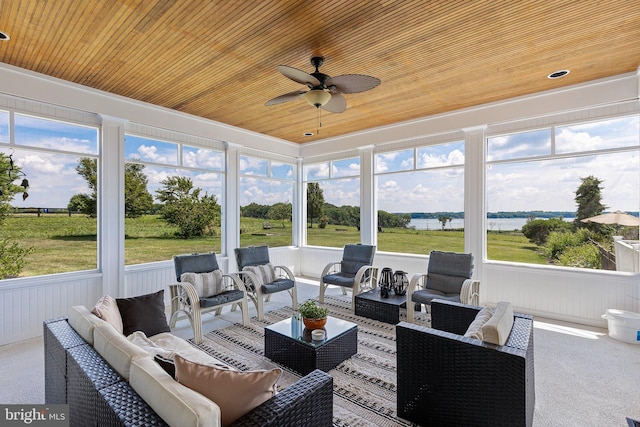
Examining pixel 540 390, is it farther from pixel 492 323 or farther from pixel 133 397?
pixel 133 397

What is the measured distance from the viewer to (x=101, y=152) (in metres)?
4.16

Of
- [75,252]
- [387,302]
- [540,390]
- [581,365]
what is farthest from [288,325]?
[75,252]

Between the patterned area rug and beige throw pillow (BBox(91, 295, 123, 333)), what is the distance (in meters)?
1.16

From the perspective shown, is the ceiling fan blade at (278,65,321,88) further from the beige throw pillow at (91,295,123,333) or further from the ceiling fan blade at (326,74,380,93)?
the beige throw pillow at (91,295,123,333)

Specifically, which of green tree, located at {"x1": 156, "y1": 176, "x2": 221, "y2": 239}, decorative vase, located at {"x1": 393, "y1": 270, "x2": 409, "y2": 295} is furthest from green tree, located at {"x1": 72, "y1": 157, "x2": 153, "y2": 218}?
decorative vase, located at {"x1": 393, "y1": 270, "x2": 409, "y2": 295}

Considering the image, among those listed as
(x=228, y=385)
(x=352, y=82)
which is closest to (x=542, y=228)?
(x=352, y=82)

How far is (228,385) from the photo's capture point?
1.22m

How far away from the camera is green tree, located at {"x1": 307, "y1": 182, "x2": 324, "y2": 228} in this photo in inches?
305

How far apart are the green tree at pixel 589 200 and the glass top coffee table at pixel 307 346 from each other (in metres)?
4.19

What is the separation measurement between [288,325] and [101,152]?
3.62 m

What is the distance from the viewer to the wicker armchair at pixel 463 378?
63.9 inches

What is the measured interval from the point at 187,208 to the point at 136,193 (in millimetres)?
1067

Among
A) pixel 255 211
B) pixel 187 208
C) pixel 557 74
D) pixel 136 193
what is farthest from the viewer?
pixel 255 211

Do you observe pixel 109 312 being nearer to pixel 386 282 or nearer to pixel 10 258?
pixel 10 258
